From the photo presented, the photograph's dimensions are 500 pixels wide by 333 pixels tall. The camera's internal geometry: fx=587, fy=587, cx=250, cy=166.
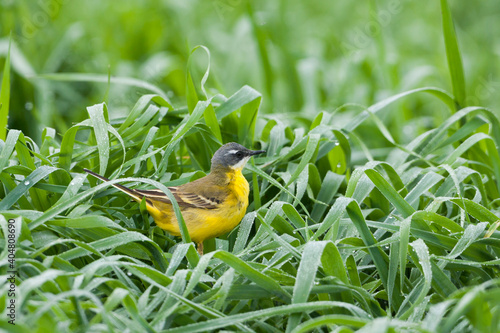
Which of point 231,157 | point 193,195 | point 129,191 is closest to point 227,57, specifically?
point 231,157

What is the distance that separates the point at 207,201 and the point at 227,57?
397 centimetres

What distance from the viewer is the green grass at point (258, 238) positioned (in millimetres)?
2113

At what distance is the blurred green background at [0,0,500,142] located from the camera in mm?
5480

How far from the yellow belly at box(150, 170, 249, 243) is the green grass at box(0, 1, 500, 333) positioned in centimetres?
6

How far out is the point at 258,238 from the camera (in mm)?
2666

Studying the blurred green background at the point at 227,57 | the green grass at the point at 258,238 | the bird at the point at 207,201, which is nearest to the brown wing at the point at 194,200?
the bird at the point at 207,201

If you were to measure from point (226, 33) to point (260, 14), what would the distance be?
89 cm

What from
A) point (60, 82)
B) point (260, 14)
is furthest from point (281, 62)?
point (60, 82)

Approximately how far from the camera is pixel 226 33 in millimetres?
7367

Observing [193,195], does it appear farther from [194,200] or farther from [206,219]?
[206,219]

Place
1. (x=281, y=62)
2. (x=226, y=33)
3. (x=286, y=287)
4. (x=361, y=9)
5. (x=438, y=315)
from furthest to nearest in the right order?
(x=361, y=9)
(x=226, y=33)
(x=281, y=62)
(x=286, y=287)
(x=438, y=315)

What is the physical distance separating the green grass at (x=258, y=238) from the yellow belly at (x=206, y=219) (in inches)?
2.6

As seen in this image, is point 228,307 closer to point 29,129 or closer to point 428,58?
point 29,129

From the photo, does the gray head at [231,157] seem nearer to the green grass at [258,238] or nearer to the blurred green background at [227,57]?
the green grass at [258,238]
